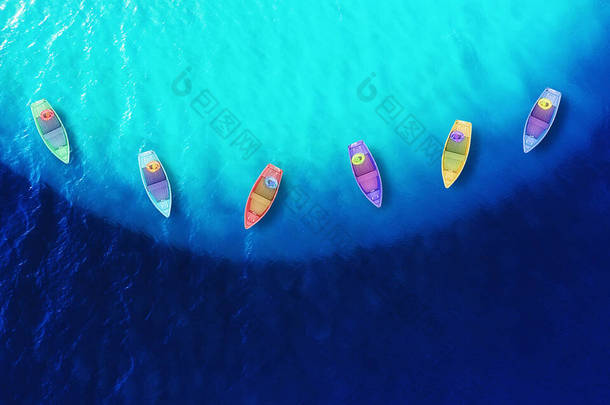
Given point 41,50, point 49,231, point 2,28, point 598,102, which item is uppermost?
point 2,28

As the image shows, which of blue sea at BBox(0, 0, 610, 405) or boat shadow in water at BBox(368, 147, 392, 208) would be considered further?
boat shadow in water at BBox(368, 147, 392, 208)

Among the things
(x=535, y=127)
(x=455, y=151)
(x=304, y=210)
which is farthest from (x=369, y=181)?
(x=535, y=127)

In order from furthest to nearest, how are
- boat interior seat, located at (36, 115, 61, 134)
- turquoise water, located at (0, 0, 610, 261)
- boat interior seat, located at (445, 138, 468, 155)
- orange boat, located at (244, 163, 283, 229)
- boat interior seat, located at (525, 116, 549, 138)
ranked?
boat interior seat, located at (36, 115, 61, 134)
boat interior seat, located at (525, 116, 549, 138)
boat interior seat, located at (445, 138, 468, 155)
turquoise water, located at (0, 0, 610, 261)
orange boat, located at (244, 163, 283, 229)

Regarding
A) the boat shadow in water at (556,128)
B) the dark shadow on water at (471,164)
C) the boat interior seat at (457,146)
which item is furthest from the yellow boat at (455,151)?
the boat shadow in water at (556,128)

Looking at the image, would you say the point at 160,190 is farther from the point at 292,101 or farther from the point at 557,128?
the point at 557,128

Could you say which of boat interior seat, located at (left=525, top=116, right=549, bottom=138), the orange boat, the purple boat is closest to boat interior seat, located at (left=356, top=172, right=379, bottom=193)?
the purple boat

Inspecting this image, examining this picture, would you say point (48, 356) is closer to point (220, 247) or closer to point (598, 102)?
point (220, 247)

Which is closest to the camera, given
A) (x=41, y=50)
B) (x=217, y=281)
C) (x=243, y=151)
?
(x=217, y=281)

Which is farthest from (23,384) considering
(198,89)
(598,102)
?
(598,102)

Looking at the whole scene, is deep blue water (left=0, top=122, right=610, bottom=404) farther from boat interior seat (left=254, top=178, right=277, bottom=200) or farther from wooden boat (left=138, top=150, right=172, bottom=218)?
boat interior seat (left=254, top=178, right=277, bottom=200)
